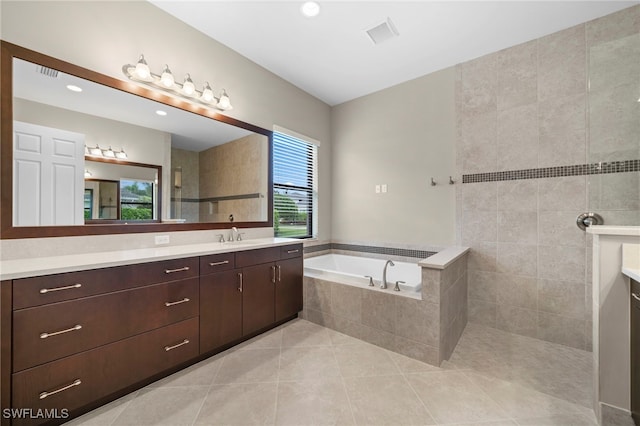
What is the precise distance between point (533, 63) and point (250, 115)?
290 centimetres

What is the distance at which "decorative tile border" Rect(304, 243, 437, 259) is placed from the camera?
303 centimetres

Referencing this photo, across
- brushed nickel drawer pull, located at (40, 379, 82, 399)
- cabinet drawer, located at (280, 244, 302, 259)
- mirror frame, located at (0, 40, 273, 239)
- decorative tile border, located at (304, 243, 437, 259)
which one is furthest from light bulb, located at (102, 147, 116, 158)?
decorative tile border, located at (304, 243, 437, 259)

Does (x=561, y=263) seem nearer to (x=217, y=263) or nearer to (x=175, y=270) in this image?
(x=217, y=263)

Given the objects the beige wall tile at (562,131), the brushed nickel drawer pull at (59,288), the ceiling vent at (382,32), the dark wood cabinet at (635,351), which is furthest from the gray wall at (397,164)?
the brushed nickel drawer pull at (59,288)

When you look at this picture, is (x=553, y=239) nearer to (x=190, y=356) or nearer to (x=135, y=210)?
(x=190, y=356)

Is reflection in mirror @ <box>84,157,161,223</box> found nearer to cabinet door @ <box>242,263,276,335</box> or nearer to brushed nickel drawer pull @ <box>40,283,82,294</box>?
brushed nickel drawer pull @ <box>40,283,82,294</box>

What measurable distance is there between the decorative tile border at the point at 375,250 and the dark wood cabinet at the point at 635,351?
171cm

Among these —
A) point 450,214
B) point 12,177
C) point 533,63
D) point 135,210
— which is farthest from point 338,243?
point 12,177

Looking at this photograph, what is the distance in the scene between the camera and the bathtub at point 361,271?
2323 mm

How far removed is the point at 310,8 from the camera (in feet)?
6.59

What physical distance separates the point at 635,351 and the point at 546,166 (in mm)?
1664

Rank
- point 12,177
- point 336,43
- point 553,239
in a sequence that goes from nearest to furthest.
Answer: point 12,177
point 553,239
point 336,43

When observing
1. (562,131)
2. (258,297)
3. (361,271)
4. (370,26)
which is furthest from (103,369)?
(562,131)

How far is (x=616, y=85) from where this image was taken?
192 cm
